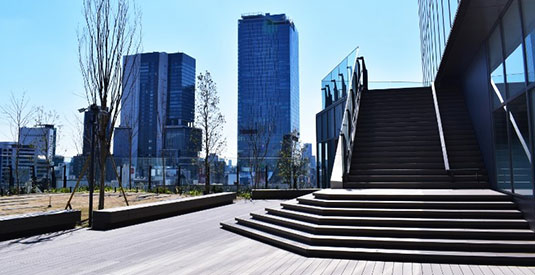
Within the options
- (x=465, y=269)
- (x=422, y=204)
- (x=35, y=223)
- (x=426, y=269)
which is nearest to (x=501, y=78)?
(x=422, y=204)

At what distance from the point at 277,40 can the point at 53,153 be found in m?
78.8

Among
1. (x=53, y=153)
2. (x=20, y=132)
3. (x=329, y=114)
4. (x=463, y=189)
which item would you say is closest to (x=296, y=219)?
(x=463, y=189)

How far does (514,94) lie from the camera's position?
7211 millimetres

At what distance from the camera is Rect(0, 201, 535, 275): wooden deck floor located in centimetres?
522

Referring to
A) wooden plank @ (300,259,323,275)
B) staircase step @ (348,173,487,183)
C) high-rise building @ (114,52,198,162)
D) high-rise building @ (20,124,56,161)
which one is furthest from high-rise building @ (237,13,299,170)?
wooden plank @ (300,259,323,275)

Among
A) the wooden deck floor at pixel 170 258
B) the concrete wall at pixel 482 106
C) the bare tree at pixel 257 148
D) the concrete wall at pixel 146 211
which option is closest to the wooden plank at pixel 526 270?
the wooden deck floor at pixel 170 258

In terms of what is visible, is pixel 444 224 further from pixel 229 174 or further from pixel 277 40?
pixel 277 40

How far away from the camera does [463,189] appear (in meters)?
9.18

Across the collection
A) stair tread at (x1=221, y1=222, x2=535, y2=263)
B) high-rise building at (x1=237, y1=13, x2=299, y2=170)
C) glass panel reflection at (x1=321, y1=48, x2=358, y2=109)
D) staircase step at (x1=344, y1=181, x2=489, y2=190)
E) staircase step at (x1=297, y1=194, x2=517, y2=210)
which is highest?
high-rise building at (x1=237, y1=13, x2=299, y2=170)

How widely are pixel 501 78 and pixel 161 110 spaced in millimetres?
19993

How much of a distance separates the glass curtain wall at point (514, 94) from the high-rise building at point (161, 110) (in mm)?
11409

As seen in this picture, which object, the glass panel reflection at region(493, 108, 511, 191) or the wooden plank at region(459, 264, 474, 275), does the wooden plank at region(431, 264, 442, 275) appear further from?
the glass panel reflection at region(493, 108, 511, 191)

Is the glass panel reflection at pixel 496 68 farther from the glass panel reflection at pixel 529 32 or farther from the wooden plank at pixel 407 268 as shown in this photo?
the wooden plank at pixel 407 268

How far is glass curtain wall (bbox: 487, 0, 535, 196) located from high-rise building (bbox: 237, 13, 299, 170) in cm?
4102
